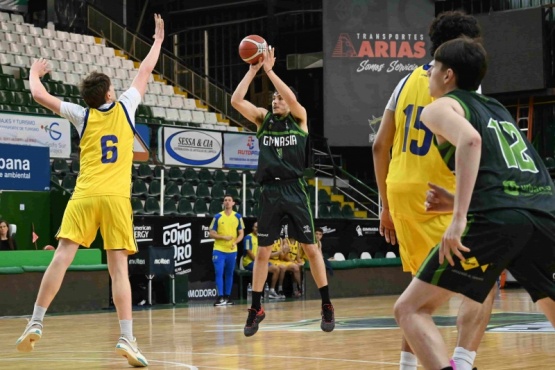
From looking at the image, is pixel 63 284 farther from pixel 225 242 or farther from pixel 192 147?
pixel 192 147

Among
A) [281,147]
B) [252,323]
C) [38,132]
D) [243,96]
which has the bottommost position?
[252,323]

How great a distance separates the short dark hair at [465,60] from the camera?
14.0ft

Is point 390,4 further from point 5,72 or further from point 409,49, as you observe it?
point 5,72

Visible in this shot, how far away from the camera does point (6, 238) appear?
15.4 meters

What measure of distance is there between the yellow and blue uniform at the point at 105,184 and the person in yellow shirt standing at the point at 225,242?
1029 centimetres

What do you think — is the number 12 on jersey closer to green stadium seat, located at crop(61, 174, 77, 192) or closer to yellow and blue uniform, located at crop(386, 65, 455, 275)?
yellow and blue uniform, located at crop(386, 65, 455, 275)

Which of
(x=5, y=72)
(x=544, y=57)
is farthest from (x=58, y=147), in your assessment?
(x=544, y=57)

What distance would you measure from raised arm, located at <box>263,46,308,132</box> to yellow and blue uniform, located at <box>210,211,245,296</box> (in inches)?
330

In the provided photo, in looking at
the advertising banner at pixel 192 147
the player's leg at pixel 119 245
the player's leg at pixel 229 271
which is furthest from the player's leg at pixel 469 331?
the advertising banner at pixel 192 147

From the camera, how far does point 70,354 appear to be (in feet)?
26.5

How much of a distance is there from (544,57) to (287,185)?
17655mm

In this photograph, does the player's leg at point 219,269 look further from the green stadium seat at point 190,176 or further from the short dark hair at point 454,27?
the short dark hair at point 454,27

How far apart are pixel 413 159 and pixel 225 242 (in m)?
12.6

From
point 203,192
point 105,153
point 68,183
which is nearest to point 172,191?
point 203,192
